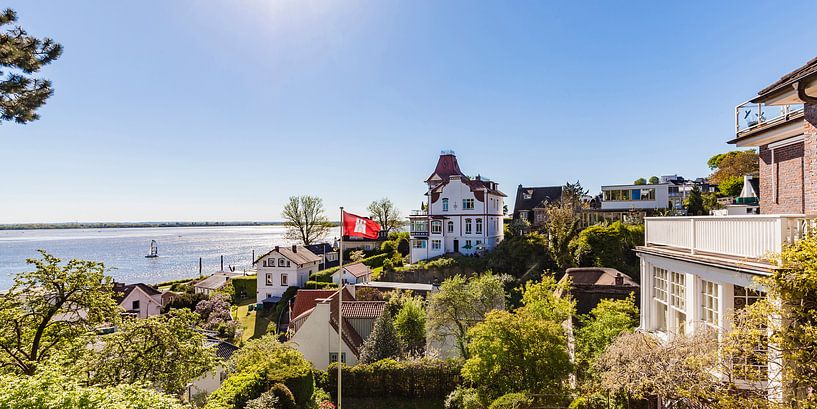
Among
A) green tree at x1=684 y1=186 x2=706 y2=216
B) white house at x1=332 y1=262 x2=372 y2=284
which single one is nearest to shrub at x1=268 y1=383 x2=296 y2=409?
white house at x1=332 y1=262 x2=372 y2=284

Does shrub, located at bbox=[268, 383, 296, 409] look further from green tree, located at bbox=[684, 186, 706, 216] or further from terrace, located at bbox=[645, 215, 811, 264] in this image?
green tree, located at bbox=[684, 186, 706, 216]

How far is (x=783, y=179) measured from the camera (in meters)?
9.98

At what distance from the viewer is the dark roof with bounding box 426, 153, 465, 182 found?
2206 inches

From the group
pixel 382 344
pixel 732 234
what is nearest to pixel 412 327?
pixel 382 344

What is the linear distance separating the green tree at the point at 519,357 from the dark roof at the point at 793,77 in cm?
819

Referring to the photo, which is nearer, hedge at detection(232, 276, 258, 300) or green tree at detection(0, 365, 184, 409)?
green tree at detection(0, 365, 184, 409)

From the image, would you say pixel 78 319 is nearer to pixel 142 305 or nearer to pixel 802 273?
pixel 802 273

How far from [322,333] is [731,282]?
19748 millimetres

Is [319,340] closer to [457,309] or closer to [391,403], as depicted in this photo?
[391,403]

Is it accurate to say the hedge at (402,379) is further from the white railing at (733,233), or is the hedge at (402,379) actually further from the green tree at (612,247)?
the green tree at (612,247)

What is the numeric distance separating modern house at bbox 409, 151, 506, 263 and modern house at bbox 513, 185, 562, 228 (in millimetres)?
7876

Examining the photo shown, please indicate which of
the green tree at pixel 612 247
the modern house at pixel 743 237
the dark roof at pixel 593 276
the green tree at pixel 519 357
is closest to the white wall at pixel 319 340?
the green tree at pixel 519 357

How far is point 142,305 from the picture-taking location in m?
38.4

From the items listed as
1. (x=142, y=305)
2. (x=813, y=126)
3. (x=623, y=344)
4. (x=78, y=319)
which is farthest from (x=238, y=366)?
(x=142, y=305)
